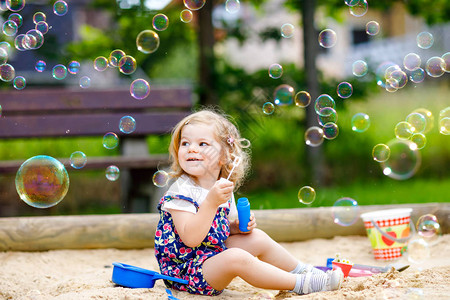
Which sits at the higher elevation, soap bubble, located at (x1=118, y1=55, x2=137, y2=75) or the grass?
soap bubble, located at (x1=118, y1=55, x2=137, y2=75)

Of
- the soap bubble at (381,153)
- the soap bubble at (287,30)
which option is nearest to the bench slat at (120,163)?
the soap bubble at (287,30)

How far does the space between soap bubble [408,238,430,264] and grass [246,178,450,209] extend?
5.07 feet

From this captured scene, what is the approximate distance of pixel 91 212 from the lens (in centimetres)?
500

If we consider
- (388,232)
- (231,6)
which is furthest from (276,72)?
(388,232)

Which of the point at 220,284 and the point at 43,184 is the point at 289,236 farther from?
the point at 43,184

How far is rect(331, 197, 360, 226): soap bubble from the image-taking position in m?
2.98

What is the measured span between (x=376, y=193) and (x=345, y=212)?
214 centimetres

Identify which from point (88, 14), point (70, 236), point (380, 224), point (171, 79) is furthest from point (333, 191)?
point (88, 14)

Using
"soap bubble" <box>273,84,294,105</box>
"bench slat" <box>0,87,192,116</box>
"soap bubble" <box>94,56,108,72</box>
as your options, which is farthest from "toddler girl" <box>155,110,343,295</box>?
"bench slat" <box>0,87,192,116</box>

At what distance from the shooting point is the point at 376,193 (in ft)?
16.5

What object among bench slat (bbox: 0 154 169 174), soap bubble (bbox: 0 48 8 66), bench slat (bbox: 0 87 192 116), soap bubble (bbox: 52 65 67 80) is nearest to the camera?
soap bubble (bbox: 52 65 67 80)

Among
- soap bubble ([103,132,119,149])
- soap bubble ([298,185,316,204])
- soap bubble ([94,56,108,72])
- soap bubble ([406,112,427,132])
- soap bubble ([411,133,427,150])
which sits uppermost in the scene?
soap bubble ([94,56,108,72])

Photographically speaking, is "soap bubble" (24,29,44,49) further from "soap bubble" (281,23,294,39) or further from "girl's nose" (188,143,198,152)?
"girl's nose" (188,143,198,152)

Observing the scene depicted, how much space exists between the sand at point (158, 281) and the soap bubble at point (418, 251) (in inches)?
1.0
